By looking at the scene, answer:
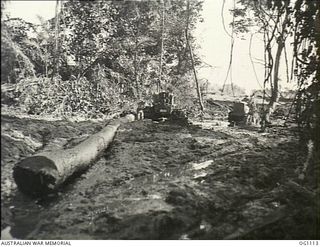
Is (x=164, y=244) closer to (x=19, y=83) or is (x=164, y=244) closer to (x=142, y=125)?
(x=19, y=83)

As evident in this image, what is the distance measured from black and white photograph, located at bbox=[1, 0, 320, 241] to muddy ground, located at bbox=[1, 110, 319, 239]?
0.01 metres

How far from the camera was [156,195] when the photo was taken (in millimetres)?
3070

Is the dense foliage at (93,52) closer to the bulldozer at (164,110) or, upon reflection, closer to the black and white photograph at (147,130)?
the black and white photograph at (147,130)

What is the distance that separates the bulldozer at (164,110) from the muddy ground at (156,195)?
1392mm

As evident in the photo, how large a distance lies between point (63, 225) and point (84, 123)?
1.90m

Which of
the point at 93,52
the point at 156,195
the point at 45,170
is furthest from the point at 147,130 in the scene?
the point at 45,170

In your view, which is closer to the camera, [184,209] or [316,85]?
[184,209]

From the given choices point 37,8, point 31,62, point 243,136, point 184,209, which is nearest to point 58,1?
point 37,8

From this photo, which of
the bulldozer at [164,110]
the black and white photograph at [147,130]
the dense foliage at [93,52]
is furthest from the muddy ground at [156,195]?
the bulldozer at [164,110]

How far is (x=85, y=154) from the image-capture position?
11.4ft

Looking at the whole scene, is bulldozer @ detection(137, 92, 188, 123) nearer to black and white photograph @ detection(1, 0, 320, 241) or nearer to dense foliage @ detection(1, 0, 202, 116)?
black and white photograph @ detection(1, 0, 320, 241)

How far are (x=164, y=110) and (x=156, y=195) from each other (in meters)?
3.21

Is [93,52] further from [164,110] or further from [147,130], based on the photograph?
[164,110]

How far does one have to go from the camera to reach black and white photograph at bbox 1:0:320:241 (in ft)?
9.06
